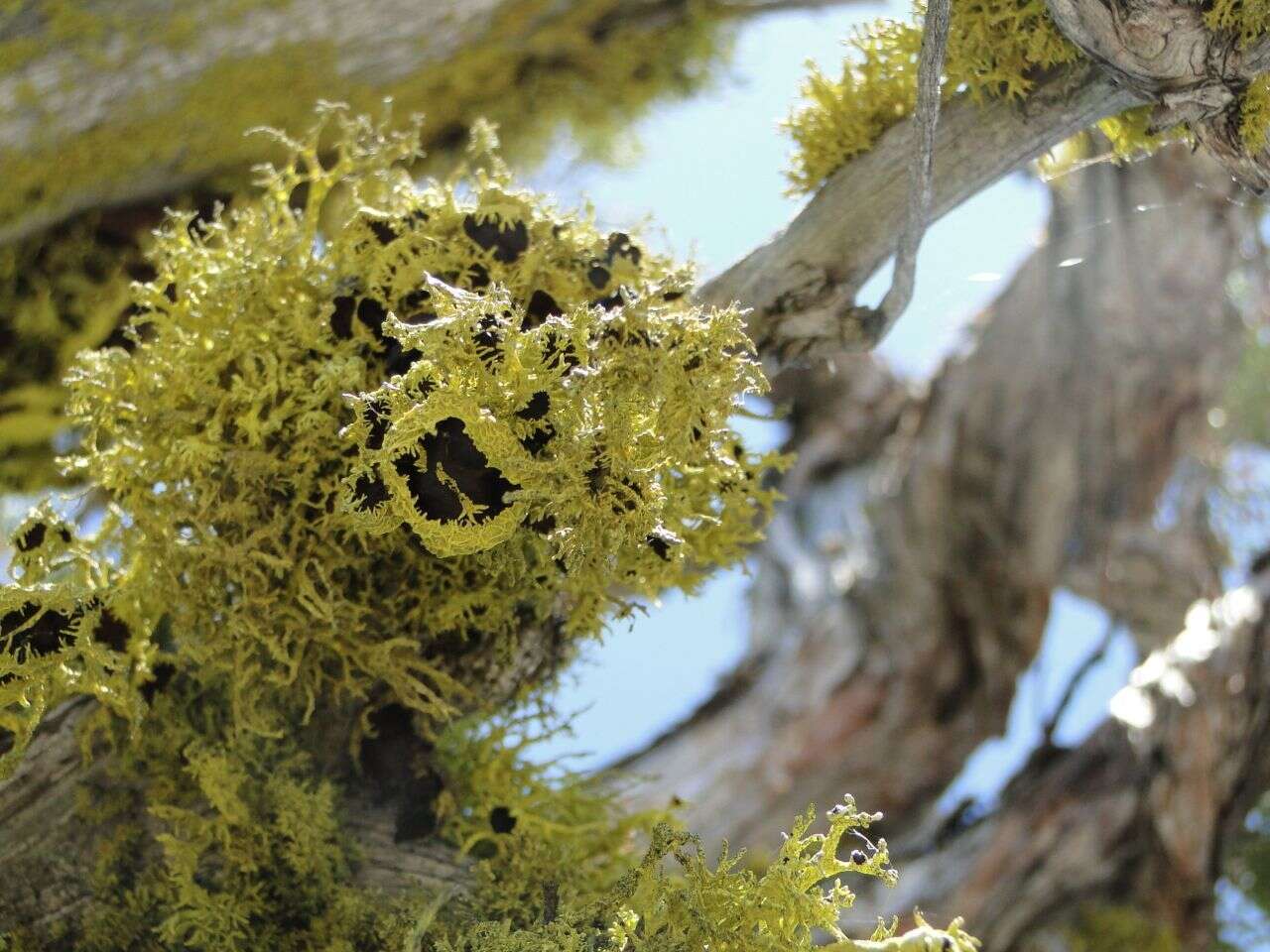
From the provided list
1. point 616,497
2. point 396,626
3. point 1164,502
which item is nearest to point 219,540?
point 396,626

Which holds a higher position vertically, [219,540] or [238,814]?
[219,540]

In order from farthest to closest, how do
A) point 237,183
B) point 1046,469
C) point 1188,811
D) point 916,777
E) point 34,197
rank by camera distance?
1. point 1046,469
2. point 916,777
3. point 1188,811
4. point 237,183
5. point 34,197

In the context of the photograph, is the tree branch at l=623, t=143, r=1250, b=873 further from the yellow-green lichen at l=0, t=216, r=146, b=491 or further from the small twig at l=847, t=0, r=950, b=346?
the small twig at l=847, t=0, r=950, b=346

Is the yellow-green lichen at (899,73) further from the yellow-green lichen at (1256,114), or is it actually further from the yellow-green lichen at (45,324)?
the yellow-green lichen at (45,324)

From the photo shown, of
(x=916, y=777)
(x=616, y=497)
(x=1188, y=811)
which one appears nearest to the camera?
(x=616, y=497)

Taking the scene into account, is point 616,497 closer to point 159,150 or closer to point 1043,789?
point 159,150

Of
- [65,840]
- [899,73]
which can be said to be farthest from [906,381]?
[65,840]

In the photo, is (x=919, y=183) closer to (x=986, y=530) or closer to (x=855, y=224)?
(x=855, y=224)
